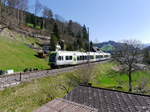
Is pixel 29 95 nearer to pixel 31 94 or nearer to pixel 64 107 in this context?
pixel 31 94

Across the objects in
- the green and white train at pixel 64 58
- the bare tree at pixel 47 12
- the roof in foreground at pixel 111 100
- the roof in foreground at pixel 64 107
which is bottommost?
the roof in foreground at pixel 111 100

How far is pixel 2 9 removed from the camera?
43156 millimetres

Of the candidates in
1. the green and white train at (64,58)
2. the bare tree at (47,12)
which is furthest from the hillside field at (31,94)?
the bare tree at (47,12)

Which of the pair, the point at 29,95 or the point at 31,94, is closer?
the point at 29,95

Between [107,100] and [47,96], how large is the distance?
33.0 ft

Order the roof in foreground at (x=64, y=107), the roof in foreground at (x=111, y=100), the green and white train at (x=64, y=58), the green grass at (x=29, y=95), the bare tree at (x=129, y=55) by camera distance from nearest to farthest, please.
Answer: the roof in foreground at (x=64, y=107)
the roof in foreground at (x=111, y=100)
the green grass at (x=29, y=95)
the bare tree at (x=129, y=55)
the green and white train at (x=64, y=58)

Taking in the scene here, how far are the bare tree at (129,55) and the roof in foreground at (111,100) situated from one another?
18247 mm

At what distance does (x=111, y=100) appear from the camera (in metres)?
6.40

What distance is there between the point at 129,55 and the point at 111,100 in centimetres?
2025

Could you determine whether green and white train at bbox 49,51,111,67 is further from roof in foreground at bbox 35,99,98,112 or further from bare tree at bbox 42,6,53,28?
bare tree at bbox 42,6,53,28

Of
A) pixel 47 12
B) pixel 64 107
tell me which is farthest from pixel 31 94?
pixel 47 12

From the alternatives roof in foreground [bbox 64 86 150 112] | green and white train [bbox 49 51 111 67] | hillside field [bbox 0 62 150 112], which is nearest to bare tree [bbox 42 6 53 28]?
green and white train [bbox 49 51 111 67]

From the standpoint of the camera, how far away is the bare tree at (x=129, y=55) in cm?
2408

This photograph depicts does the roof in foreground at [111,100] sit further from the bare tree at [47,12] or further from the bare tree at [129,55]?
the bare tree at [47,12]
